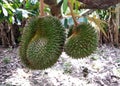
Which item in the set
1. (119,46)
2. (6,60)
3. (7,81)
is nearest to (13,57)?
(6,60)

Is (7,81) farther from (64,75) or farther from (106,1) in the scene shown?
(106,1)

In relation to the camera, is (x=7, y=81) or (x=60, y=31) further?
(x=7, y=81)

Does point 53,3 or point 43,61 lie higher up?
point 53,3

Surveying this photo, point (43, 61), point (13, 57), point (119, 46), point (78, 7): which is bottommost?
point (119, 46)
